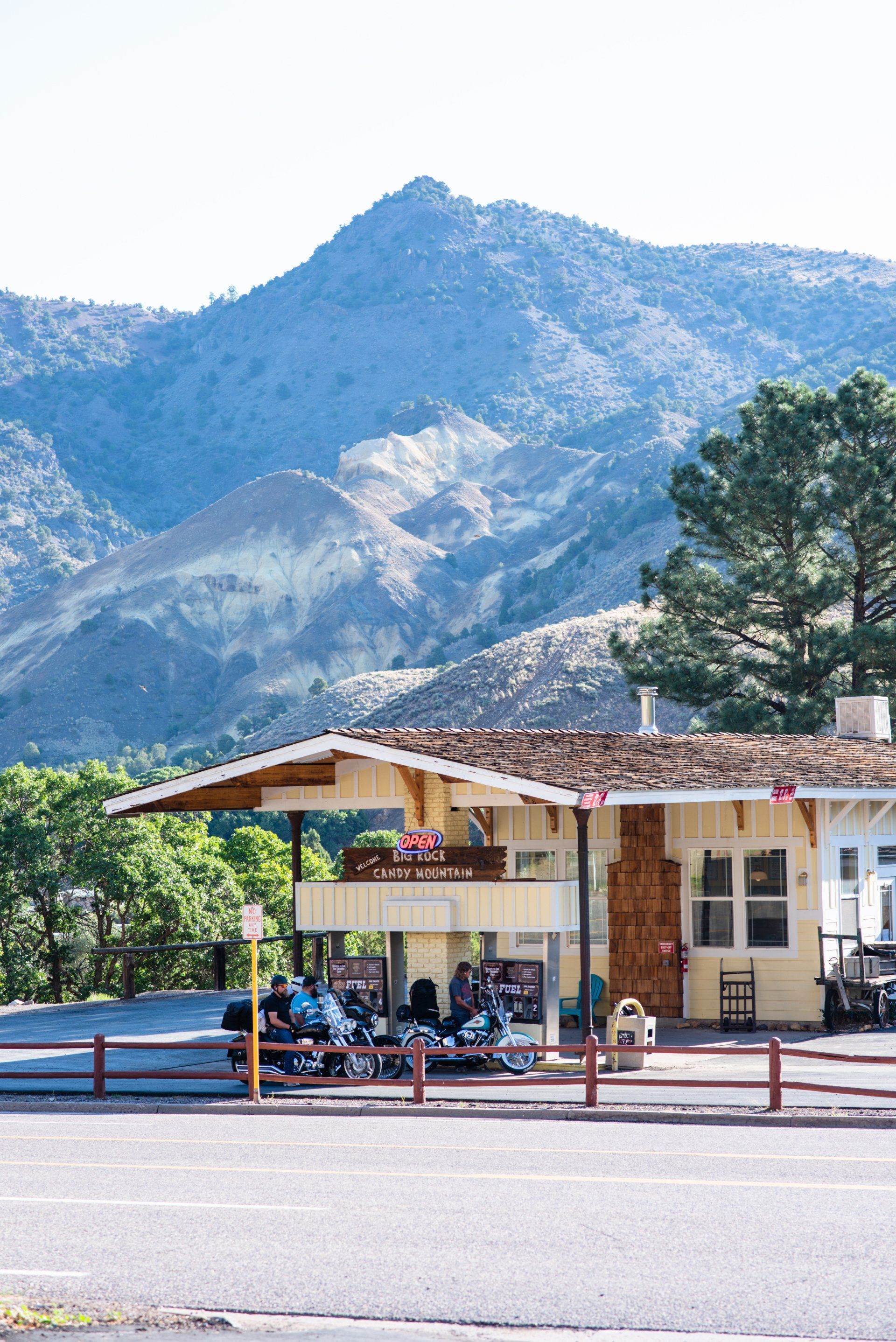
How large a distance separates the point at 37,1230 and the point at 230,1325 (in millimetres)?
2970

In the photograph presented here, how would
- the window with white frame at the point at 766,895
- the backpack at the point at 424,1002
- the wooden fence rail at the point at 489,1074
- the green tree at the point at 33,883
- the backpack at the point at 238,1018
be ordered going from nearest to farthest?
the wooden fence rail at the point at 489,1074 < the backpack at the point at 424,1002 < the backpack at the point at 238,1018 < the window with white frame at the point at 766,895 < the green tree at the point at 33,883

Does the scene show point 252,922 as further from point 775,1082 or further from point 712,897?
point 712,897

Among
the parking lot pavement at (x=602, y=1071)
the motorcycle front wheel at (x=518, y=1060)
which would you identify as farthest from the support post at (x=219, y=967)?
the motorcycle front wheel at (x=518, y=1060)

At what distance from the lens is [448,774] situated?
784 inches

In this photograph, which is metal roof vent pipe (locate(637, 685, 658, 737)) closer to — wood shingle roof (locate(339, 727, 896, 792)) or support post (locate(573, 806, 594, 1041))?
wood shingle roof (locate(339, 727, 896, 792))

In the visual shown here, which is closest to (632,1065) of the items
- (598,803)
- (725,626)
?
(598,803)

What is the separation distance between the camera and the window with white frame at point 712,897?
2322cm

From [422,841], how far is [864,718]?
43.9 feet

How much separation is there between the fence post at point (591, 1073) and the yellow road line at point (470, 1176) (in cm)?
393

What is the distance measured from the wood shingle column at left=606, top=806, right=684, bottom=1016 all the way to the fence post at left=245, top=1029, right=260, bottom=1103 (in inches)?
297

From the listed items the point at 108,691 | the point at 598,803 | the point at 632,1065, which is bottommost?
the point at 632,1065

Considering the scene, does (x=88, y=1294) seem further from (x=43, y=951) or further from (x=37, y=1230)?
(x=43, y=951)

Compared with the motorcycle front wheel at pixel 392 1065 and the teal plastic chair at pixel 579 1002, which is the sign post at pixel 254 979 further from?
the teal plastic chair at pixel 579 1002

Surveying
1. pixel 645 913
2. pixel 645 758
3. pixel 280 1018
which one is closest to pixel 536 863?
pixel 645 913
